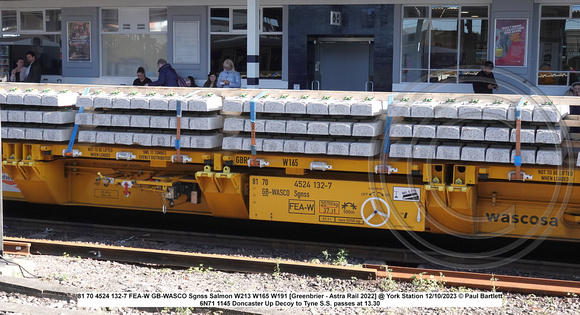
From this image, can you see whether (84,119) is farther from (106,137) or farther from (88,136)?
(106,137)

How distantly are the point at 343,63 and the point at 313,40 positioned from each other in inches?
44.0

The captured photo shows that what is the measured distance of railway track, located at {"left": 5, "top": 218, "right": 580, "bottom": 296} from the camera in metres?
7.31

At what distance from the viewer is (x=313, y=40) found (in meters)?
→ 19.1

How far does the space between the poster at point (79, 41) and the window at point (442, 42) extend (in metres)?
9.99

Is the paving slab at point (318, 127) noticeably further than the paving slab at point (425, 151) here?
Yes

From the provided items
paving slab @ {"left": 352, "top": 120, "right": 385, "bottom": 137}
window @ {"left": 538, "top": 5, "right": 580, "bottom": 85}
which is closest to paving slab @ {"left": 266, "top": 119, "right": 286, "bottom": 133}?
paving slab @ {"left": 352, "top": 120, "right": 385, "bottom": 137}

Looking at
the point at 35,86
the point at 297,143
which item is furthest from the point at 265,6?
the point at 297,143

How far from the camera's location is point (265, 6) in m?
19.3

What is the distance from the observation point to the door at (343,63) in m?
19.1

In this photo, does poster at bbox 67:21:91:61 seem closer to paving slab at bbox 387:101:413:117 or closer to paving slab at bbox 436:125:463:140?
paving slab at bbox 387:101:413:117

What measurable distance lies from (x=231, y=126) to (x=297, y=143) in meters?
1.00

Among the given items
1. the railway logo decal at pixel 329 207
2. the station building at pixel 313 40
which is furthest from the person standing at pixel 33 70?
the railway logo decal at pixel 329 207

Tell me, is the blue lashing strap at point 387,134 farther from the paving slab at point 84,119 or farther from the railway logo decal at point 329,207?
the paving slab at point 84,119

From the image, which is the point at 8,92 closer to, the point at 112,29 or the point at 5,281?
the point at 5,281
